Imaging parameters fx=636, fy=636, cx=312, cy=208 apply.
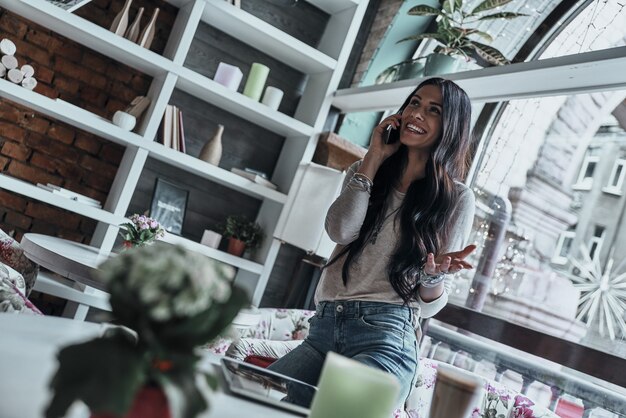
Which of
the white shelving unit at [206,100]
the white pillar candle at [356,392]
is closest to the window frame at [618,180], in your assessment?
the white shelving unit at [206,100]

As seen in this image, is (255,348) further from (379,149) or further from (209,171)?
(209,171)

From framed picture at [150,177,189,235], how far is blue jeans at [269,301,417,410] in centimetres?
206

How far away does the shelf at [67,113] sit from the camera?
2971 millimetres

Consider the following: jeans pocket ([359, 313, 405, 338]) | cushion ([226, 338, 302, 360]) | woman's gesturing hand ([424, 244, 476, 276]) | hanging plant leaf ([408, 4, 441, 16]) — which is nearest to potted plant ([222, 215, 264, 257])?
cushion ([226, 338, 302, 360])

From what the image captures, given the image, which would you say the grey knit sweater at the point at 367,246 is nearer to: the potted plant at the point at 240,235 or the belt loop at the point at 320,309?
the belt loop at the point at 320,309

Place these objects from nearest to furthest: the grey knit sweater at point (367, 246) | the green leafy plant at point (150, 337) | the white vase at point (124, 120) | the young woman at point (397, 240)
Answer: the green leafy plant at point (150, 337) → the young woman at point (397, 240) → the grey knit sweater at point (367, 246) → the white vase at point (124, 120)

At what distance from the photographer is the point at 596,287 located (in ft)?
9.71

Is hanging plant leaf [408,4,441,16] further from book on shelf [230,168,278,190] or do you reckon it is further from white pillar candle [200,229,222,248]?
white pillar candle [200,229,222,248]

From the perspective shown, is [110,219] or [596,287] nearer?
[596,287]

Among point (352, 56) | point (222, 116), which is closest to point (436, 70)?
point (352, 56)

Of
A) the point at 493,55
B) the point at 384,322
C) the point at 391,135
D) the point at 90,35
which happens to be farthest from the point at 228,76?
the point at 384,322

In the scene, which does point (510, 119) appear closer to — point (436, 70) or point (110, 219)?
point (436, 70)

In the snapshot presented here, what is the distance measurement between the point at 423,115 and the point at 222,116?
7.01 feet

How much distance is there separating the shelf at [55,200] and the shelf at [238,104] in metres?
0.81
